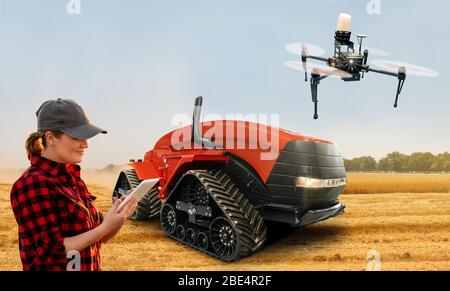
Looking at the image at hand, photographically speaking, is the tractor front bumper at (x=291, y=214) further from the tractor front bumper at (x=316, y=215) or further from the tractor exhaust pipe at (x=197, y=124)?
the tractor exhaust pipe at (x=197, y=124)

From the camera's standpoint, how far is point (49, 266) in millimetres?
1789

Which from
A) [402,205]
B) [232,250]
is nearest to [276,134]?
[232,250]

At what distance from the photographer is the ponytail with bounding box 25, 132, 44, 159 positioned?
1.87 meters

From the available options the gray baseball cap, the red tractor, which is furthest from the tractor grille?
the gray baseball cap

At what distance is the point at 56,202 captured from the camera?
1788mm

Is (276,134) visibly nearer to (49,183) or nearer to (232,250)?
(232,250)

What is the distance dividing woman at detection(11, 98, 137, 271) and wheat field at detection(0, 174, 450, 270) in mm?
2734

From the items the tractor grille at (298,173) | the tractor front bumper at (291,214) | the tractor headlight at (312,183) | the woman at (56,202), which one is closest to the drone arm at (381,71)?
the tractor grille at (298,173)

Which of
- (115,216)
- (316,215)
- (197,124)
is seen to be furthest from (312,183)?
(115,216)

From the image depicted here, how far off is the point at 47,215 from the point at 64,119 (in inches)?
18.3

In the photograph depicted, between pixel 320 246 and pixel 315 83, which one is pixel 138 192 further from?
pixel 315 83

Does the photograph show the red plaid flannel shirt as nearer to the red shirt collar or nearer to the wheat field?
the red shirt collar

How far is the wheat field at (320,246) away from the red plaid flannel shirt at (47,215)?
272cm

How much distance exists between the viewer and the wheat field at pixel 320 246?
450 cm
